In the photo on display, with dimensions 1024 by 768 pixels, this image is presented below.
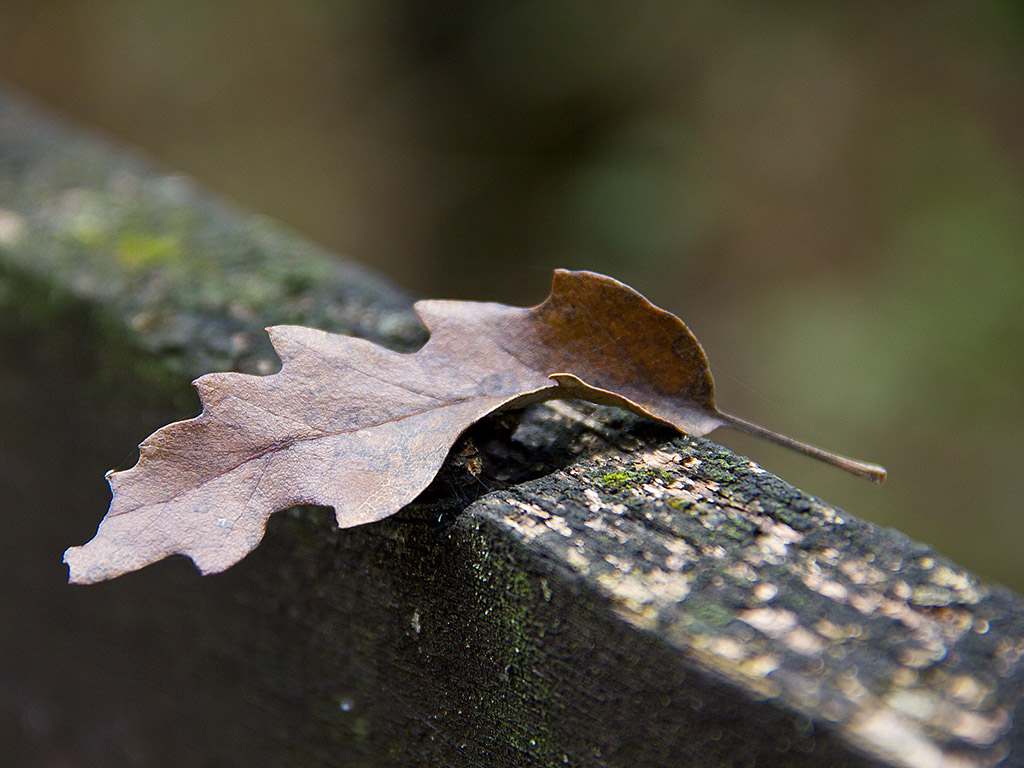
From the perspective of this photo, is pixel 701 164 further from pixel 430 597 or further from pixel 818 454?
pixel 430 597

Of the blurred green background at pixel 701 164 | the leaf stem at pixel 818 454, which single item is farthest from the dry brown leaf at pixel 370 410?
the blurred green background at pixel 701 164

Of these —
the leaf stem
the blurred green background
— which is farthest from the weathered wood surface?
the blurred green background

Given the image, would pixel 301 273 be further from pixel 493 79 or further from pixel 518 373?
pixel 493 79

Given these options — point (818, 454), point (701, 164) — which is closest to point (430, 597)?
point (818, 454)

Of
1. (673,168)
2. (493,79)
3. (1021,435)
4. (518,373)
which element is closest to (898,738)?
(518,373)

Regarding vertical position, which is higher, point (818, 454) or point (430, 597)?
point (818, 454)

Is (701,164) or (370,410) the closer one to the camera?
(370,410)
